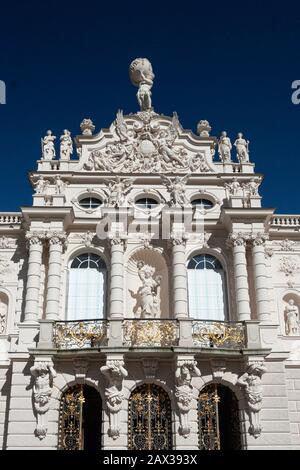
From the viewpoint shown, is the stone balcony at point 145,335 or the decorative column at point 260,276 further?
the decorative column at point 260,276

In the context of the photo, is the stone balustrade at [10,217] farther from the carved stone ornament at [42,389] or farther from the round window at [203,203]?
the round window at [203,203]

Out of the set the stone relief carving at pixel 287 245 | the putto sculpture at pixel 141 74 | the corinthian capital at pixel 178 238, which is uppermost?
the putto sculpture at pixel 141 74

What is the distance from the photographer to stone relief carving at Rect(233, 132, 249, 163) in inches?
1087

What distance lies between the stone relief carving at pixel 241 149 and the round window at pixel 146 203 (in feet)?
15.5

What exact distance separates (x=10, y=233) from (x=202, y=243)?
8477 millimetres

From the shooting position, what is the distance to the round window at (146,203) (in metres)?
26.4

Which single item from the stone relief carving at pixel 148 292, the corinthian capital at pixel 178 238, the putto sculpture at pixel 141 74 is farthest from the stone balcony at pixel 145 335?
the putto sculpture at pixel 141 74

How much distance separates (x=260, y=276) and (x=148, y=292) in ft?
15.3

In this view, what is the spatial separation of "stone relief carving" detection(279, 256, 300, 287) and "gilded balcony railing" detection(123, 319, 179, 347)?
6.14 meters

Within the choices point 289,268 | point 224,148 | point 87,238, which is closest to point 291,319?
point 289,268

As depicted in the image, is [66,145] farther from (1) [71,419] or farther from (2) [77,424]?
(2) [77,424]

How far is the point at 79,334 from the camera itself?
21750 millimetres

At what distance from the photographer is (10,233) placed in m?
25.4

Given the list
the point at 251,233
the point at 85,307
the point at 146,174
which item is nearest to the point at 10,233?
the point at 85,307
